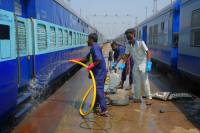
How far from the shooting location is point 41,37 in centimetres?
614

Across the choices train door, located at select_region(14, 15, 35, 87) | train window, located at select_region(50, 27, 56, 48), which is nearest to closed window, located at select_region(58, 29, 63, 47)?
train window, located at select_region(50, 27, 56, 48)

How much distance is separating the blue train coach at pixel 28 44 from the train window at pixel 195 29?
4346mm

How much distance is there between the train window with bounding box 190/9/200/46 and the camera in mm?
5941

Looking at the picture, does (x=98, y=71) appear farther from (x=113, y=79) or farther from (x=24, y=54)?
(x=24, y=54)

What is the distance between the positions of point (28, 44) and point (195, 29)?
4.62 meters

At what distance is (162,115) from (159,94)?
4.53ft

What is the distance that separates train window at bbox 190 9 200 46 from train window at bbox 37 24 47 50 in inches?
172

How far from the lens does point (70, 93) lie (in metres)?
7.29

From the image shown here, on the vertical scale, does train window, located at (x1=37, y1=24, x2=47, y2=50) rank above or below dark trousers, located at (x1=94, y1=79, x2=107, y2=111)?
above

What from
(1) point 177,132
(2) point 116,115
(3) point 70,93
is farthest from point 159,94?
(3) point 70,93

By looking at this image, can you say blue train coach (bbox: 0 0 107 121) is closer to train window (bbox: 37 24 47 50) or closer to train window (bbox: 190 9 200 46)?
train window (bbox: 37 24 47 50)

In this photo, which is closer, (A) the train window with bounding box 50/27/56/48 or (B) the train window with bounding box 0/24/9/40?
(B) the train window with bounding box 0/24/9/40

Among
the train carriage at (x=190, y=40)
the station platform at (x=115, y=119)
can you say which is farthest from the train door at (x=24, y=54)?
the train carriage at (x=190, y=40)

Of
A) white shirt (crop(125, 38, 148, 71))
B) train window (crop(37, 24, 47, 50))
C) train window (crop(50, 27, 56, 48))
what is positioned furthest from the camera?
train window (crop(50, 27, 56, 48))
